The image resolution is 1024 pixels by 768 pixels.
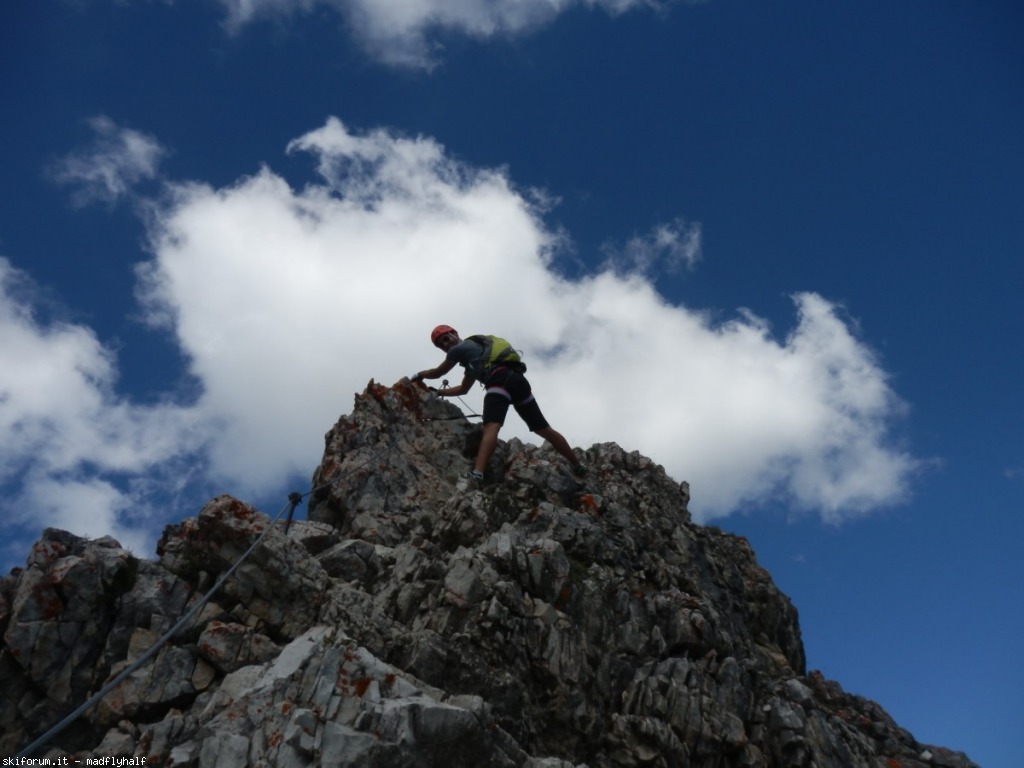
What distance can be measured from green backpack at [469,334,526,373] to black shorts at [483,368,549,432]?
257 mm

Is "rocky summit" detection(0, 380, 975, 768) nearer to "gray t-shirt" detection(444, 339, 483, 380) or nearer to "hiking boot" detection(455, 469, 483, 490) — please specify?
"hiking boot" detection(455, 469, 483, 490)

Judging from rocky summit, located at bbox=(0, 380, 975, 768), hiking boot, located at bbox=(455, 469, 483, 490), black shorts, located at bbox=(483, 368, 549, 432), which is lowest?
rocky summit, located at bbox=(0, 380, 975, 768)

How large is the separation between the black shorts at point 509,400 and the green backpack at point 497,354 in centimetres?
26

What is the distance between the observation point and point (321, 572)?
50.4 feet

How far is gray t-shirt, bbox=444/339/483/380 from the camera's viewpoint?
73.5ft

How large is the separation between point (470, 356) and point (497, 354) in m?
0.84

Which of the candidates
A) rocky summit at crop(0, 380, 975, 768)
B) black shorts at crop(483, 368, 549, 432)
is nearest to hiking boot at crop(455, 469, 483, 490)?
rocky summit at crop(0, 380, 975, 768)

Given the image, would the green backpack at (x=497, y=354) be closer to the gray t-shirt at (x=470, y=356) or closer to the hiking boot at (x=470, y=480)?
the gray t-shirt at (x=470, y=356)

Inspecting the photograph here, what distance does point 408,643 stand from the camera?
1407 cm

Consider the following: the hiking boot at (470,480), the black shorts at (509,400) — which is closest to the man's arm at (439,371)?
the black shorts at (509,400)

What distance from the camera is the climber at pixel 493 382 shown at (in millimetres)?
21859

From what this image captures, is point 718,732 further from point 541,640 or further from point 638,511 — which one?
point 638,511

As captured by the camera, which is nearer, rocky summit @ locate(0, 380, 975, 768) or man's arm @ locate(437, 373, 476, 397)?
rocky summit @ locate(0, 380, 975, 768)

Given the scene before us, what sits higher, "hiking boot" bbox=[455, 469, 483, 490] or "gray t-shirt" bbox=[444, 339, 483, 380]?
"gray t-shirt" bbox=[444, 339, 483, 380]
